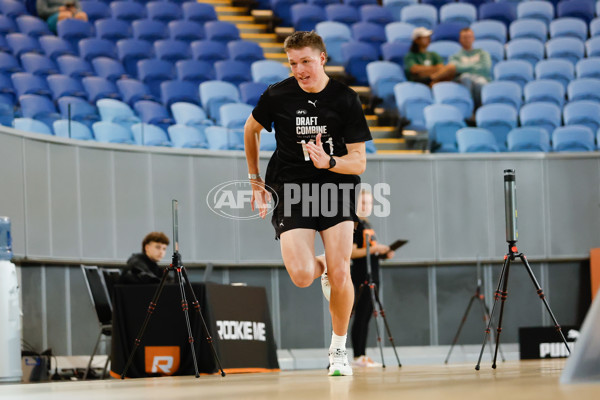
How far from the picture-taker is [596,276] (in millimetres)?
10336

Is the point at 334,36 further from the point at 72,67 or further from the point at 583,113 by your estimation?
the point at 72,67

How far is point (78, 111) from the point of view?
29.6 ft

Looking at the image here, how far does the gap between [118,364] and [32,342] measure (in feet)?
7.67

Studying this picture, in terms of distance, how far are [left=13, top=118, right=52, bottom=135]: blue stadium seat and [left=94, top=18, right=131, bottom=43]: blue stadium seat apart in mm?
3021

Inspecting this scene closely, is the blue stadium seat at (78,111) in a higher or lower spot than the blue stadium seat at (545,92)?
lower

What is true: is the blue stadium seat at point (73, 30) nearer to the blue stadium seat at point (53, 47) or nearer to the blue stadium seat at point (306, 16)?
the blue stadium seat at point (53, 47)

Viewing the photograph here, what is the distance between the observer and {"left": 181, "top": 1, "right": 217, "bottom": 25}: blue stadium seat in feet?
40.7

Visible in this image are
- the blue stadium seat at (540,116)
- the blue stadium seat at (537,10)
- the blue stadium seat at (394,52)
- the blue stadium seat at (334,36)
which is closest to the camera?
the blue stadium seat at (540,116)

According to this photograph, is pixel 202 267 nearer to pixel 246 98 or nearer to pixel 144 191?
pixel 144 191

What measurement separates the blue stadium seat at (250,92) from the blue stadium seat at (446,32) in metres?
3.48

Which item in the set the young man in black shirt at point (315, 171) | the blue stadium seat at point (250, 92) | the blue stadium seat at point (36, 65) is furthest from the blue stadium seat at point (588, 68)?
the young man in black shirt at point (315, 171)

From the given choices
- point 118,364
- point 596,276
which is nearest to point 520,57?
point 596,276

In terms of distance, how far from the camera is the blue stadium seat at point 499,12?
13.7 m

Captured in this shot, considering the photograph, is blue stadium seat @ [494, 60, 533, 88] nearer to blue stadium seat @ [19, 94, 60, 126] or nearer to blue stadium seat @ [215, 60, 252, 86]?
blue stadium seat @ [215, 60, 252, 86]
